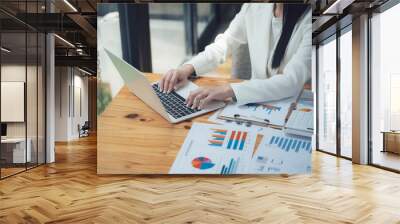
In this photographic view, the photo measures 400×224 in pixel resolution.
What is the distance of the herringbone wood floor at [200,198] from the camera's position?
3971 millimetres

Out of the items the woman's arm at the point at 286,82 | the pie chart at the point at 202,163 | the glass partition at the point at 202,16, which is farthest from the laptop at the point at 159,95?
the glass partition at the point at 202,16

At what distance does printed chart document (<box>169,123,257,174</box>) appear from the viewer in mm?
6316

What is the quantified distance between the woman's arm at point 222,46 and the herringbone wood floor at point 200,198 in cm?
188

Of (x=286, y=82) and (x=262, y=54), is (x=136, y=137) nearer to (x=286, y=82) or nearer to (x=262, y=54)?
(x=262, y=54)

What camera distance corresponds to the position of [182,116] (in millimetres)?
6309

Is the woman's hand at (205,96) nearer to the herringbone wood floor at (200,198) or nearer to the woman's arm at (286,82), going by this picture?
the woman's arm at (286,82)

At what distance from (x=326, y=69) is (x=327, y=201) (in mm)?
6610

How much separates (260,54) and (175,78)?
58.0 inches

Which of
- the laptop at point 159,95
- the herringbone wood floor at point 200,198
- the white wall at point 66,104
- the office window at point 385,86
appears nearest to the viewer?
the herringbone wood floor at point 200,198

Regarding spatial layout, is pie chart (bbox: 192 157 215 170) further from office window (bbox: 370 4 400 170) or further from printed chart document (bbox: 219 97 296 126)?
office window (bbox: 370 4 400 170)

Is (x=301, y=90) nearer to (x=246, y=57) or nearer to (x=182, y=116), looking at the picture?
(x=246, y=57)

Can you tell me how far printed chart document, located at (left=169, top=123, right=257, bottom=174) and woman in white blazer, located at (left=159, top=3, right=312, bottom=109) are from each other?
0.48 metres

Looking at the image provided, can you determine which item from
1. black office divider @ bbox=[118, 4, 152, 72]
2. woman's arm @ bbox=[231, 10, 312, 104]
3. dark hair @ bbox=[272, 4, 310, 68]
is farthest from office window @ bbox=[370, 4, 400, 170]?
black office divider @ bbox=[118, 4, 152, 72]

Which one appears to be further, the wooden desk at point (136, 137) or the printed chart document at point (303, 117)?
the printed chart document at point (303, 117)
